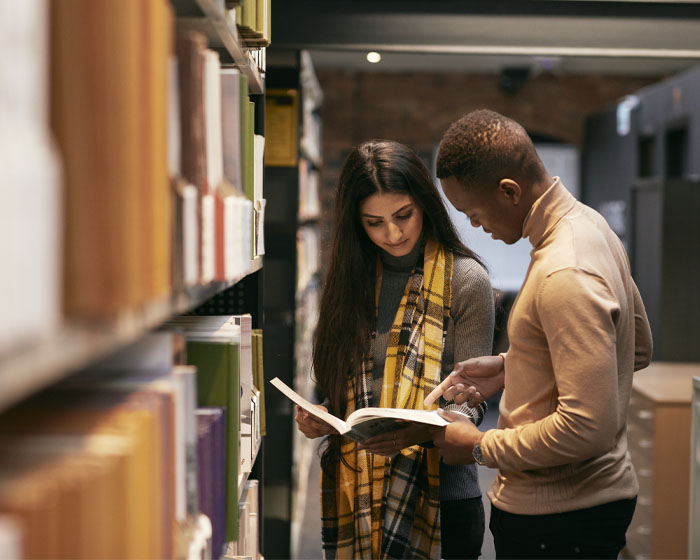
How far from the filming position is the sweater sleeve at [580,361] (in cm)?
125

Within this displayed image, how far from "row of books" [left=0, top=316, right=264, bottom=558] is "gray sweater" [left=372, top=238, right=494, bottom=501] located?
87 centimetres

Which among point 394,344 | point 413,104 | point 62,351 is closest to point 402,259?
point 394,344

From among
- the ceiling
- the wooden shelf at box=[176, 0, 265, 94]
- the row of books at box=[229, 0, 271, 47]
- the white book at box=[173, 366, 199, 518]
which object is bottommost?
the white book at box=[173, 366, 199, 518]

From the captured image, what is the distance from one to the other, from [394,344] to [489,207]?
2.01 feet

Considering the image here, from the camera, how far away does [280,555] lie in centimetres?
321

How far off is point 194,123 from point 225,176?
0.98ft

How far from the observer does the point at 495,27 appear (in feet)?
9.16

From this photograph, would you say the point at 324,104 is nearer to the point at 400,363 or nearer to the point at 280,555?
the point at 280,555

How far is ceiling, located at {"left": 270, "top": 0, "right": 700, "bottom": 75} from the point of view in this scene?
2.78 meters

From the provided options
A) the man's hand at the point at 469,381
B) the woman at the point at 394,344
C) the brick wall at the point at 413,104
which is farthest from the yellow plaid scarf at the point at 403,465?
the brick wall at the point at 413,104

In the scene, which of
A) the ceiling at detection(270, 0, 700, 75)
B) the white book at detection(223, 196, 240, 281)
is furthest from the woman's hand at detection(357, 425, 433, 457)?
the ceiling at detection(270, 0, 700, 75)

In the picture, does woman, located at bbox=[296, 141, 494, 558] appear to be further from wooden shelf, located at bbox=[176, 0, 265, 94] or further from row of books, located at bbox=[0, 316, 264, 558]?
row of books, located at bbox=[0, 316, 264, 558]

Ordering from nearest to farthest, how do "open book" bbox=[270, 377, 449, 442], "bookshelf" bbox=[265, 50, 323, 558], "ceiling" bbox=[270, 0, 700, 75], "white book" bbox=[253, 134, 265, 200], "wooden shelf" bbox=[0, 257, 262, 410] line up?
"wooden shelf" bbox=[0, 257, 262, 410] → "open book" bbox=[270, 377, 449, 442] → "white book" bbox=[253, 134, 265, 200] → "ceiling" bbox=[270, 0, 700, 75] → "bookshelf" bbox=[265, 50, 323, 558]

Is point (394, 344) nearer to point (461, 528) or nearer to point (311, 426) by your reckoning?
point (311, 426)
